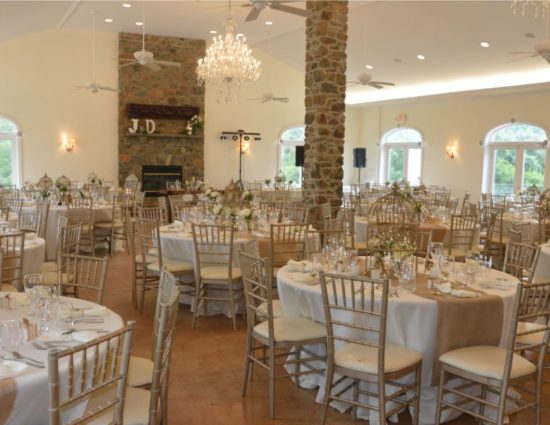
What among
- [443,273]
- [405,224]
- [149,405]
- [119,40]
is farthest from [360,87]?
[149,405]

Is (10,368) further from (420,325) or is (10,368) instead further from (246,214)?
(246,214)

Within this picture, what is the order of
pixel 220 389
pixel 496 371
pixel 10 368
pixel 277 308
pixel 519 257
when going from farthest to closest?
pixel 519 257 → pixel 277 308 → pixel 220 389 → pixel 496 371 → pixel 10 368

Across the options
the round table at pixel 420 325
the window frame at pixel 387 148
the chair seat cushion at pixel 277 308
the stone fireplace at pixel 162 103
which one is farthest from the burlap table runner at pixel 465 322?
the window frame at pixel 387 148

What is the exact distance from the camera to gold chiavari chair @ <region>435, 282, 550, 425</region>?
3521 millimetres

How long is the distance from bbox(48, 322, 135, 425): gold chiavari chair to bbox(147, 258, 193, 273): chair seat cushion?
3.43 m

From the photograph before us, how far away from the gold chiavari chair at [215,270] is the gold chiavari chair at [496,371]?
8.63ft

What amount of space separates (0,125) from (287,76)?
8.51 m

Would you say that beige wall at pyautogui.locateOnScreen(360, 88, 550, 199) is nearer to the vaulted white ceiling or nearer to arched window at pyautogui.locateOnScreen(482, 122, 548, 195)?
arched window at pyautogui.locateOnScreen(482, 122, 548, 195)

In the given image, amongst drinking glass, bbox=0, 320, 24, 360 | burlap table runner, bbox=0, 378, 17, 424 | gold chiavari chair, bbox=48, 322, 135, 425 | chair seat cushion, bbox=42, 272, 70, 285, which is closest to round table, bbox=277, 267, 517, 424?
gold chiavari chair, bbox=48, 322, 135, 425

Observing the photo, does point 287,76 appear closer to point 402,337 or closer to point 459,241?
point 459,241

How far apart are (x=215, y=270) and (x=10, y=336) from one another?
138 inches

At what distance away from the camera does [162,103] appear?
1686cm

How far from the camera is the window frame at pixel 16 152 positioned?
1538 cm

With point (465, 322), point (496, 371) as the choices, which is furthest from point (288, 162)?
point (496, 371)
